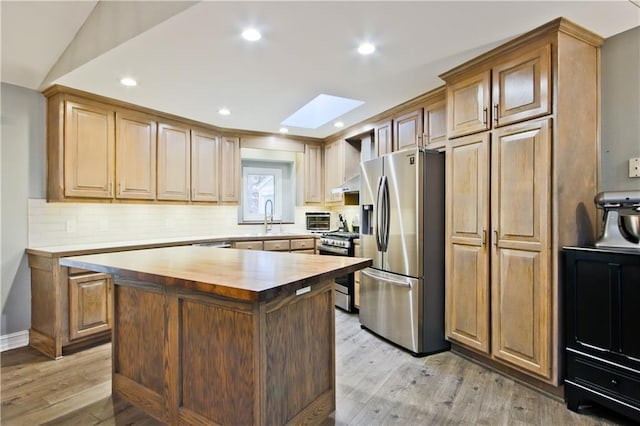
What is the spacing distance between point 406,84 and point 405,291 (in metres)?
1.87

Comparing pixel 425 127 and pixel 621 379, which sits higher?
pixel 425 127

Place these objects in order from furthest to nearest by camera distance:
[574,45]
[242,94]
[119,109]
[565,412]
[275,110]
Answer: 1. [275,110]
2. [119,109]
3. [242,94]
4. [574,45]
5. [565,412]

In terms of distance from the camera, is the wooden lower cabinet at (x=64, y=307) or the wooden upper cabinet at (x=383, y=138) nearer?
the wooden lower cabinet at (x=64, y=307)

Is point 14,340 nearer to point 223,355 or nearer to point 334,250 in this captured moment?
point 223,355

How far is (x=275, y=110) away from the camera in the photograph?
3834 mm

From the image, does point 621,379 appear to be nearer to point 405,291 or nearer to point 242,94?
point 405,291

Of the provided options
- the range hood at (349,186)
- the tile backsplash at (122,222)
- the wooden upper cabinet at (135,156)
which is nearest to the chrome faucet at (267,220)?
the tile backsplash at (122,222)

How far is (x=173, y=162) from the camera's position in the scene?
411 cm

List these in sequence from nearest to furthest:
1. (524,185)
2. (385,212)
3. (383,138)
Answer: (524,185), (385,212), (383,138)

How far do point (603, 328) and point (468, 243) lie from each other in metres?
0.98

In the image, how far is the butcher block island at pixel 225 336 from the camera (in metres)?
1.57

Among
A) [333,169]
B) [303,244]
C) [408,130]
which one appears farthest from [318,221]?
[408,130]

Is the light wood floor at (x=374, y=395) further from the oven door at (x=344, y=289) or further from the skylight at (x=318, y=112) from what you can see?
the skylight at (x=318, y=112)

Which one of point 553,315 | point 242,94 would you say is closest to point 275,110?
point 242,94
